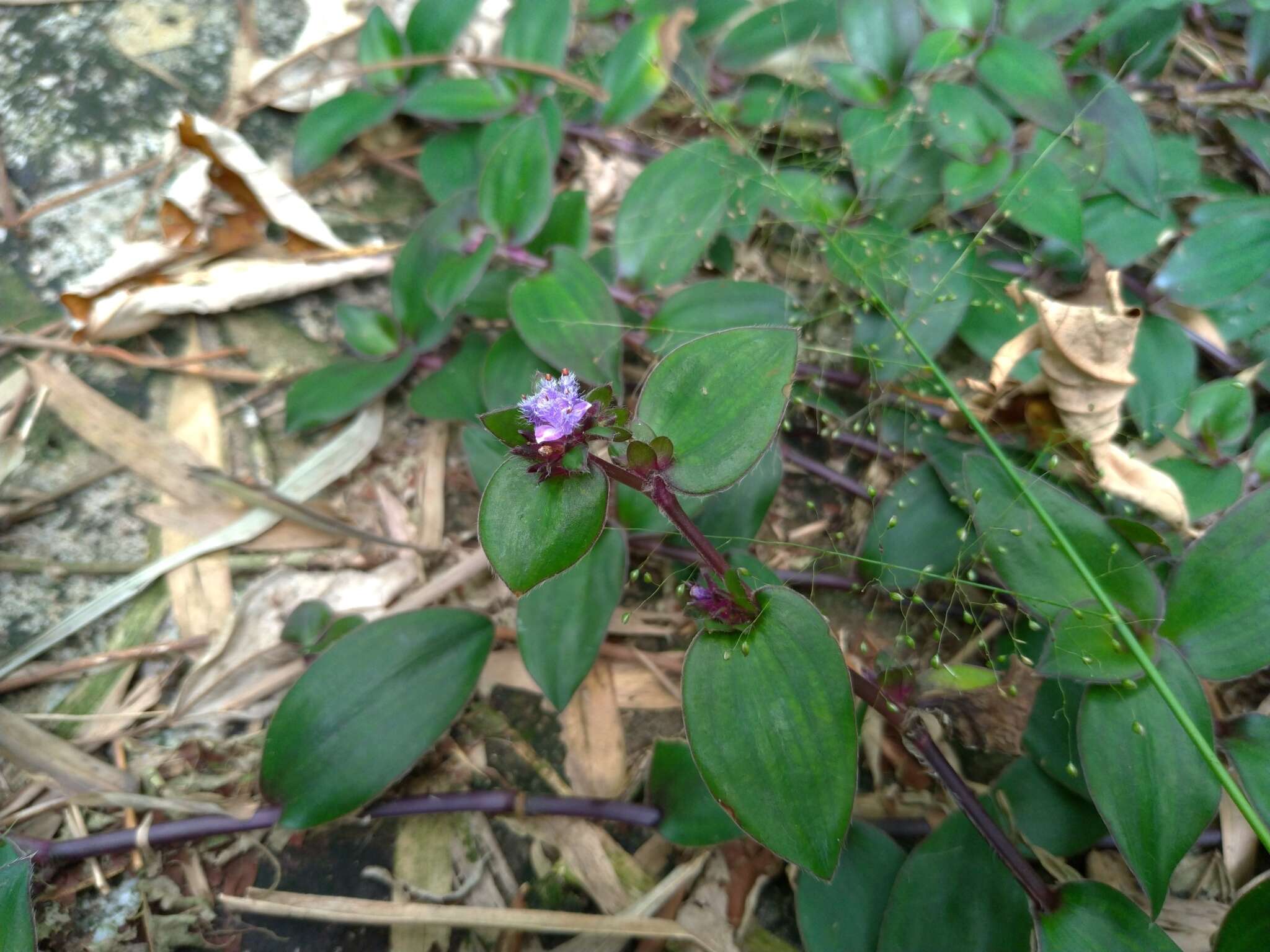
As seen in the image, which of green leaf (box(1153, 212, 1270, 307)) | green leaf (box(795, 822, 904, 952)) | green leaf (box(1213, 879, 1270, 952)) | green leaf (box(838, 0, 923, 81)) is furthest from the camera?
green leaf (box(838, 0, 923, 81))

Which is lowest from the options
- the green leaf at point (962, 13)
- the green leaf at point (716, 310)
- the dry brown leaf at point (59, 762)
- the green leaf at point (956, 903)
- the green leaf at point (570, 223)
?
the dry brown leaf at point (59, 762)

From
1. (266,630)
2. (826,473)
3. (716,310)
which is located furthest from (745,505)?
(266,630)

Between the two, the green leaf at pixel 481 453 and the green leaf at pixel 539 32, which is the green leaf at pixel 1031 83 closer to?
the green leaf at pixel 539 32

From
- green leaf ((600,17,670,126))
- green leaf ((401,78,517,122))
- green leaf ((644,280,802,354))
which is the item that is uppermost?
green leaf ((600,17,670,126))

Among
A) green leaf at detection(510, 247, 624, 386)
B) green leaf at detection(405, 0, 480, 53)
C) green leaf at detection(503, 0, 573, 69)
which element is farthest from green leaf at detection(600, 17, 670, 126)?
green leaf at detection(510, 247, 624, 386)

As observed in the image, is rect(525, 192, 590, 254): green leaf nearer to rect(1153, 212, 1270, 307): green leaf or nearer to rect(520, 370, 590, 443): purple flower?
rect(520, 370, 590, 443): purple flower

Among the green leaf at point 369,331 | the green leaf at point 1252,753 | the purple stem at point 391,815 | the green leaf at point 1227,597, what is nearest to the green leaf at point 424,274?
the green leaf at point 369,331

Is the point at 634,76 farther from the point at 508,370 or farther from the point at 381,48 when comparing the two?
the point at 508,370
